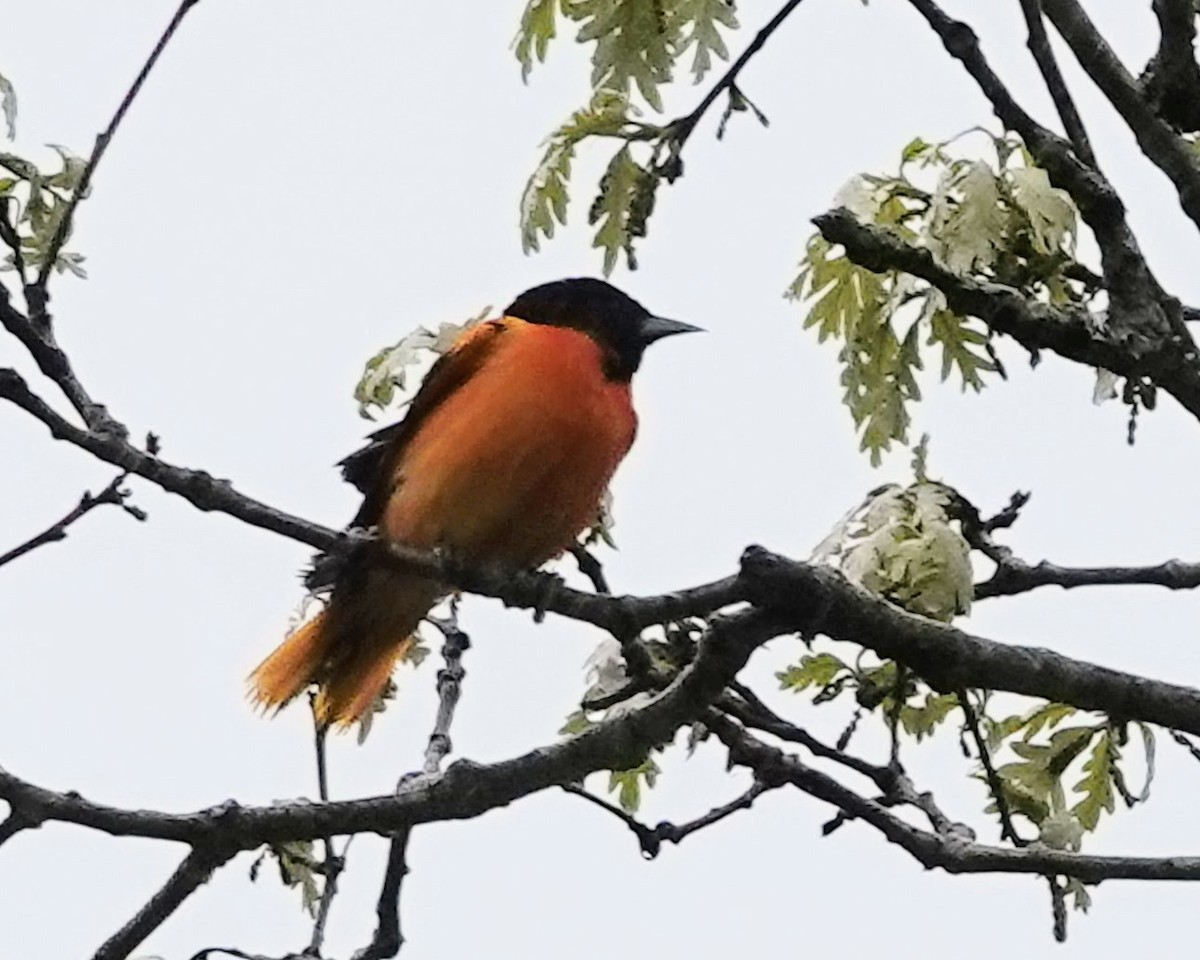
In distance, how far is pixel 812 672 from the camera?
1.98 metres

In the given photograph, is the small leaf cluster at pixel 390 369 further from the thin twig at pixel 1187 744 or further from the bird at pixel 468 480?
the thin twig at pixel 1187 744

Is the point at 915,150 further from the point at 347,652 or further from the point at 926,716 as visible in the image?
the point at 347,652

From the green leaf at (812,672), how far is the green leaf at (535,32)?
0.65 m

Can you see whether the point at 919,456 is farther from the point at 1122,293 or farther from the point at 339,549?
the point at 339,549

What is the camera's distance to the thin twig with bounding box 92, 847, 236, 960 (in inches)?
58.9

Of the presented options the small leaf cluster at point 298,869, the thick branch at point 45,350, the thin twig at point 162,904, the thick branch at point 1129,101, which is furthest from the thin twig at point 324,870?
the thick branch at point 1129,101

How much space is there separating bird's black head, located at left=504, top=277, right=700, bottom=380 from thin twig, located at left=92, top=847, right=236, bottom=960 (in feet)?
4.15

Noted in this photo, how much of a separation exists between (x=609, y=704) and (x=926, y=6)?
0.68 m

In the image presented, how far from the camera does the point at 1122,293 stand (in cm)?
167

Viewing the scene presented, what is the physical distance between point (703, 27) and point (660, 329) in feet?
3.23

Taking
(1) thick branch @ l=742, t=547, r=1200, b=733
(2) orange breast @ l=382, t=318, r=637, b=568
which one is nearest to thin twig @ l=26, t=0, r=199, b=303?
(1) thick branch @ l=742, t=547, r=1200, b=733

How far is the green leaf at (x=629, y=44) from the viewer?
188 cm

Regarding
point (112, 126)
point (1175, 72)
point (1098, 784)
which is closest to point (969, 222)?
point (1175, 72)

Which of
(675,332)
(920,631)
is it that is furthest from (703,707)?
(675,332)
